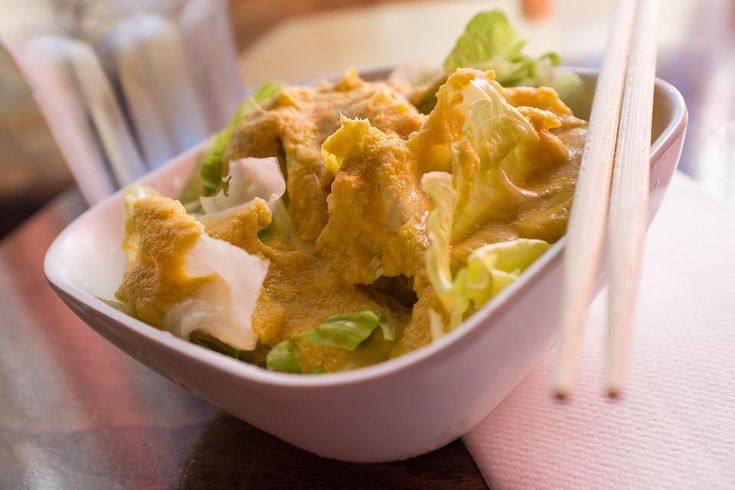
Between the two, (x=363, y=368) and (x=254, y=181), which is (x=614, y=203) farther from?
(x=254, y=181)

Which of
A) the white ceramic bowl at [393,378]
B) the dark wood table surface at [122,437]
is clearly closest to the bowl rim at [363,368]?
the white ceramic bowl at [393,378]

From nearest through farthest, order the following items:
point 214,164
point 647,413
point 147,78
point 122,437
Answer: point 647,413
point 122,437
point 214,164
point 147,78

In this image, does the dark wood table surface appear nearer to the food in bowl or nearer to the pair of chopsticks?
the food in bowl

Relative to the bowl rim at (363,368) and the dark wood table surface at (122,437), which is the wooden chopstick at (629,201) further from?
the dark wood table surface at (122,437)

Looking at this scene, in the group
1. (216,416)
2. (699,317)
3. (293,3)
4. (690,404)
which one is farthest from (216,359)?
(293,3)

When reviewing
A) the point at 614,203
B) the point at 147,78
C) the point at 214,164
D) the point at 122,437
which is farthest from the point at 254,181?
the point at 147,78

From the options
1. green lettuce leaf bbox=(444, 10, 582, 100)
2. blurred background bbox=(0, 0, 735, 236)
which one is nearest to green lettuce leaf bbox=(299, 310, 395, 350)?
green lettuce leaf bbox=(444, 10, 582, 100)

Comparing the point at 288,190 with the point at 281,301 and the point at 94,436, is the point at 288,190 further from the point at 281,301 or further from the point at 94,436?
the point at 94,436
